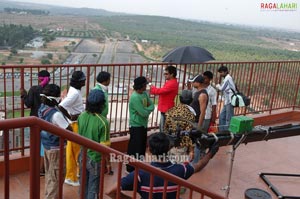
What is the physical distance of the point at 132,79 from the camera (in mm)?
5621

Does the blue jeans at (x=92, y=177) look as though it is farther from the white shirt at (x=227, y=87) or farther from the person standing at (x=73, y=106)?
the white shirt at (x=227, y=87)

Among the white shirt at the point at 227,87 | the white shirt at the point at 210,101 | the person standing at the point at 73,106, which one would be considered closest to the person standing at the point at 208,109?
the white shirt at the point at 210,101

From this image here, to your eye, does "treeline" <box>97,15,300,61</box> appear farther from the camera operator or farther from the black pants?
the camera operator

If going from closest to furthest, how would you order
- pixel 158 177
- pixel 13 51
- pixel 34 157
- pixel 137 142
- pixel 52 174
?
1. pixel 34 157
2. pixel 158 177
3. pixel 52 174
4. pixel 137 142
5. pixel 13 51

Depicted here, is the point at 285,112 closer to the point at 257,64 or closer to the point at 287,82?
the point at 287,82

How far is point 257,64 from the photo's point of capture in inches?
299

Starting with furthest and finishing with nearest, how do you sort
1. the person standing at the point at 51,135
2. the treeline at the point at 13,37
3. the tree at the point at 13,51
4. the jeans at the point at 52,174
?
the treeline at the point at 13,37 → the tree at the point at 13,51 → the jeans at the point at 52,174 → the person standing at the point at 51,135

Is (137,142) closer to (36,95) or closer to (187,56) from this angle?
(36,95)

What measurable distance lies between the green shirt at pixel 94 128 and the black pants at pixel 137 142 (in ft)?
4.21

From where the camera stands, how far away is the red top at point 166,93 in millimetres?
5082

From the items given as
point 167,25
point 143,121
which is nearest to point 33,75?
point 143,121

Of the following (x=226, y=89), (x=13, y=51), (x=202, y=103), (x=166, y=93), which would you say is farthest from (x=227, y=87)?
(x=13, y=51)

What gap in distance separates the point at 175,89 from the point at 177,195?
102 inches

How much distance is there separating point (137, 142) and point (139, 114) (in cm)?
49
